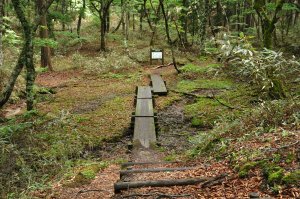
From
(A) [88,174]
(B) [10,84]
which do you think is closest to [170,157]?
(A) [88,174]

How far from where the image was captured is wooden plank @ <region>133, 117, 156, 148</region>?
9039mm

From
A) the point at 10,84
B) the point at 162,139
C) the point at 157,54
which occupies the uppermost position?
the point at 10,84

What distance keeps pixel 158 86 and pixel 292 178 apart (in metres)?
11.6

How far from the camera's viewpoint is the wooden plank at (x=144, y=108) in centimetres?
1094

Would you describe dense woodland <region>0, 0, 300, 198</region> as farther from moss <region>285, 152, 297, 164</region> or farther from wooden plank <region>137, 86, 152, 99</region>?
wooden plank <region>137, 86, 152, 99</region>

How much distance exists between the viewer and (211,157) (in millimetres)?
6047

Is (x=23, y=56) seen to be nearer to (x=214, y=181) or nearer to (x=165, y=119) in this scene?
(x=165, y=119)

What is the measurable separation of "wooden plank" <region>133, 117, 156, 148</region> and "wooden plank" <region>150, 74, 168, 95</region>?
12.5 ft

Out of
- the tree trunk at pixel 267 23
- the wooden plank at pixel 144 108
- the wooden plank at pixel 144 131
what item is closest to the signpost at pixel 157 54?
the wooden plank at pixel 144 108

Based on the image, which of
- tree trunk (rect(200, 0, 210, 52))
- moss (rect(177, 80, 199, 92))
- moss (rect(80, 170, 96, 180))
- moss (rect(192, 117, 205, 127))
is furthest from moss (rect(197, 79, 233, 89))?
moss (rect(80, 170, 96, 180))

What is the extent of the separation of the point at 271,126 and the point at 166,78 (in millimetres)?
12201

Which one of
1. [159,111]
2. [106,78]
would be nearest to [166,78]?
[106,78]

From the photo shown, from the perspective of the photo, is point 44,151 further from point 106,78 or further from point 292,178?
point 106,78

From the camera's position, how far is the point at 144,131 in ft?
31.5
